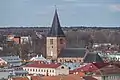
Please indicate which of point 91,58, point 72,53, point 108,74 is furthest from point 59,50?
point 108,74

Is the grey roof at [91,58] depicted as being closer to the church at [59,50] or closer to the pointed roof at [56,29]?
the church at [59,50]

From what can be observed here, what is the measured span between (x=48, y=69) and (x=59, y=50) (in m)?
18.0

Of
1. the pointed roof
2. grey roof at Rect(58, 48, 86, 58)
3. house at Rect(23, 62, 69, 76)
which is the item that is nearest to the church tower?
the pointed roof

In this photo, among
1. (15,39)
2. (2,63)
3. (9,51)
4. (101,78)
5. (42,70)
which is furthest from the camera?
(15,39)

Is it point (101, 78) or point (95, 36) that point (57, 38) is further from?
point (95, 36)

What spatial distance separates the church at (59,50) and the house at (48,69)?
13472 millimetres

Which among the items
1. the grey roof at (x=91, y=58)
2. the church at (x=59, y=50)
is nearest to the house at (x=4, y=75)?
the grey roof at (x=91, y=58)

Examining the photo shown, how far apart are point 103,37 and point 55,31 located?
86841 millimetres

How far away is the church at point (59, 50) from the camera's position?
7747 cm

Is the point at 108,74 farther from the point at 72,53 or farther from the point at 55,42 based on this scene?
the point at 55,42

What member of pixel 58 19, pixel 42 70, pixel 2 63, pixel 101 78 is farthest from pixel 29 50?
pixel 101 78

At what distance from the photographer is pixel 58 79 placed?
48.1 m

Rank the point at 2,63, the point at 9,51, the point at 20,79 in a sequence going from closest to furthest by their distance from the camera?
1. the point at 20,79
2. the point at 2,63
3. the point at 9,51

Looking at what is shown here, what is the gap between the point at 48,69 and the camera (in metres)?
62.0
